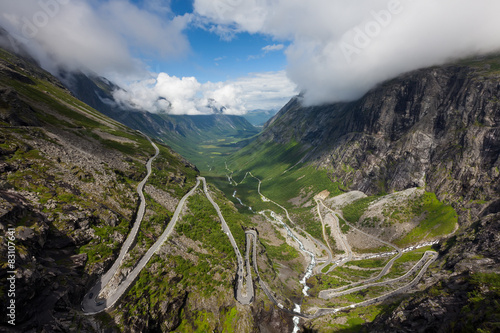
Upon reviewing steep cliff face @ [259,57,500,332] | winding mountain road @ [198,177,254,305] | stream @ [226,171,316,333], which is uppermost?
steep cliff face @ [259,57,500,332]

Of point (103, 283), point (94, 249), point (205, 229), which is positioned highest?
point (94, 249)

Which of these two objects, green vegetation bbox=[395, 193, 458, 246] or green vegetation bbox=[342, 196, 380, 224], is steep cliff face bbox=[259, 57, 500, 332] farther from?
green vegetation bbox=[342, 196, 380, 224]

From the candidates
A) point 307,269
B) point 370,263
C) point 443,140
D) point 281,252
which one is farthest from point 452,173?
point 281,252

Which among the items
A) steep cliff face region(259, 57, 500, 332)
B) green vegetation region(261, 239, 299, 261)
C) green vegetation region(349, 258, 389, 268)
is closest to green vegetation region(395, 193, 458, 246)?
steep cliff face region(259, 57, 500, 332)

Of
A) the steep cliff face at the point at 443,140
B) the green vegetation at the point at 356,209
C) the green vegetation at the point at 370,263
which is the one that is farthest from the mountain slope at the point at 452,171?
the green vegetation at the point at 370,263

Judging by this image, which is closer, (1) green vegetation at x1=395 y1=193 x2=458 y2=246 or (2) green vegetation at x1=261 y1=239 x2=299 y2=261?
(2) green vegetation at x1=261 y1=239 x2=299 y2=261

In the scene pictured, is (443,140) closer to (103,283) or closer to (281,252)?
(281,252)

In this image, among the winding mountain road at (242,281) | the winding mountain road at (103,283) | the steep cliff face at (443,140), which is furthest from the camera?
the steep cliff face at (443,140)

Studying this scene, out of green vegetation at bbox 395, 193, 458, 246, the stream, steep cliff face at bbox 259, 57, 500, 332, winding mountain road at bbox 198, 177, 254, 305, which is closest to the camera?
steep cliff face at bbox 259, 57, 500, 332

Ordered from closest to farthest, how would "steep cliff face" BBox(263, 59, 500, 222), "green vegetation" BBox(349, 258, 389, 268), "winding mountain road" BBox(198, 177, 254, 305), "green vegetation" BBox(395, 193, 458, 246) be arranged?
"winding mountain road" BBox(198, 177, 254, 305), "green vegetation" BBox(349, 258, 389, 268), "green vegetation" BBox(395, 193, 458, 246), "steep cliff face" BBox(263, 59, 500, 222)

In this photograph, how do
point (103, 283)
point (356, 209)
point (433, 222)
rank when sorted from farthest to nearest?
point (356, 209)
point (433, 222)
point (103, 283)

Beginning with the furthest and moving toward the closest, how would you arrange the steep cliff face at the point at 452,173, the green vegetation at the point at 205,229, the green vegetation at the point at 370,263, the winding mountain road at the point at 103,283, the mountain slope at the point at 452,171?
the green vegetation at the point at 370,263 < the green vegetation at the point at 205,229 < the mountain slope at the point at 452,171 < the steep cliff face at the point at 452,173 < the winding mountain road at the point at 103,283

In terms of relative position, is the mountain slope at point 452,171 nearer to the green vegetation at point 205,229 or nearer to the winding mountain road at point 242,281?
the winding mountain road at point 242,281
